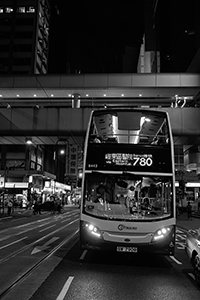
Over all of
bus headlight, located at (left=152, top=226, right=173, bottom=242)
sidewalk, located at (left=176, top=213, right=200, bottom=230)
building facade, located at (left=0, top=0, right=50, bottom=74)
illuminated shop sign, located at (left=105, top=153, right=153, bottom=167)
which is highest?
building facade, located at (left=0, top=0, right=50, bottom=74)

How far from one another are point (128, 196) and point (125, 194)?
0.34 feet

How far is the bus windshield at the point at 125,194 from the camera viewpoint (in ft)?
26.3

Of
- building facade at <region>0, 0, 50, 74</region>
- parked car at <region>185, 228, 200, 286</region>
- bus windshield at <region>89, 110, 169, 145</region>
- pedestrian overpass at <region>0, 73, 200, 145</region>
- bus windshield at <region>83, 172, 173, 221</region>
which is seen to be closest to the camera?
parked car at <region>185, 228, 200, 286</region>

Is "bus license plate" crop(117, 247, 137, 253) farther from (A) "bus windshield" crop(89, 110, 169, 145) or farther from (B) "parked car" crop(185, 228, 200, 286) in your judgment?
(A) "bus windshield" crop(89, 110, 169, 145)

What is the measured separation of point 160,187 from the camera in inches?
322

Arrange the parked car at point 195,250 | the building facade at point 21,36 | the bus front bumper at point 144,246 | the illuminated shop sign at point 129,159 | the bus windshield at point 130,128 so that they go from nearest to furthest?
the parked car at point 195,250
the bus front bumper at point 144,246
the illuminated shop sign at point 129,159
the bus windshield at point 130,128
the building facade at point 21,36

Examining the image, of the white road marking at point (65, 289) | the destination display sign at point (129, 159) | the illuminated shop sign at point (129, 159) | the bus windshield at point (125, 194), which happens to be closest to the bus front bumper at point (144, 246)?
the bus windshield at point (125, 194)

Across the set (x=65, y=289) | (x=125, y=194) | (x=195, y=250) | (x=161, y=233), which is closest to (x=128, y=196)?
(x=125, y=194)

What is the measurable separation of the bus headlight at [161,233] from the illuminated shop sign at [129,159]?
175cm

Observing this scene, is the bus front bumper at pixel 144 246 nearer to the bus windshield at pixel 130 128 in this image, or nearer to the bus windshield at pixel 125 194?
the bus windshield at pixel 125 194

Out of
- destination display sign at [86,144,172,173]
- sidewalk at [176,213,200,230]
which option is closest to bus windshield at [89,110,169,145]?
destination display sign at [86,144,172,173]

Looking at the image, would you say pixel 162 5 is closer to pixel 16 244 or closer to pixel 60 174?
pixel 16 244

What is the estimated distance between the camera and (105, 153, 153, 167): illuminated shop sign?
8.12 metres

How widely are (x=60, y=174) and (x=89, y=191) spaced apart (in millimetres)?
79836
